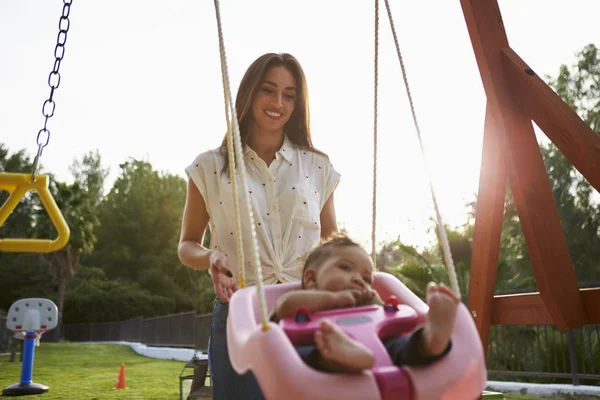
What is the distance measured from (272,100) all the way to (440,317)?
1.31 meters

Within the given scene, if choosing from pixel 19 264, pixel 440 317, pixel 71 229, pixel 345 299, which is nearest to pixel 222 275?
pixel 345 299

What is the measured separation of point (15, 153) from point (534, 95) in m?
42.5

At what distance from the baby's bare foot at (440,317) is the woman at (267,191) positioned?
2.90ft

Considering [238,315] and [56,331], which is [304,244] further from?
[56,331]

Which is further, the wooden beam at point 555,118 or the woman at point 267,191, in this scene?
the wooden beam at point 555,118

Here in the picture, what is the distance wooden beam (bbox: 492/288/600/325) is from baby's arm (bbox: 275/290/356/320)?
1913 millimetres

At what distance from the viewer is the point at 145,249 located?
44469 mm

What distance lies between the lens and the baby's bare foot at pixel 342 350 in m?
1.17

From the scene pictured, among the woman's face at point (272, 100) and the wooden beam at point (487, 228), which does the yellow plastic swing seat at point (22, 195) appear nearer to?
the woman's face at point (272, 100)

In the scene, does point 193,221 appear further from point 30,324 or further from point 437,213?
point 30,324

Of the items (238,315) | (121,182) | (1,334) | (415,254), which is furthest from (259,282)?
(121,182)

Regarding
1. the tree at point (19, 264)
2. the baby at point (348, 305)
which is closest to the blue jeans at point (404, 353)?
the baby at point (348, 305)

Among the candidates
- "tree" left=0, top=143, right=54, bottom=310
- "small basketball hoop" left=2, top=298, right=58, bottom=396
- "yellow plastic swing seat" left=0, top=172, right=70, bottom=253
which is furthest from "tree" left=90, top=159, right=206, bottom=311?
"yellow plastic swing seat" left=0, top=172, right=70, bottom=253

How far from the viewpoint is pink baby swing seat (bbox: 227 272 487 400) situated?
1.15 meters
